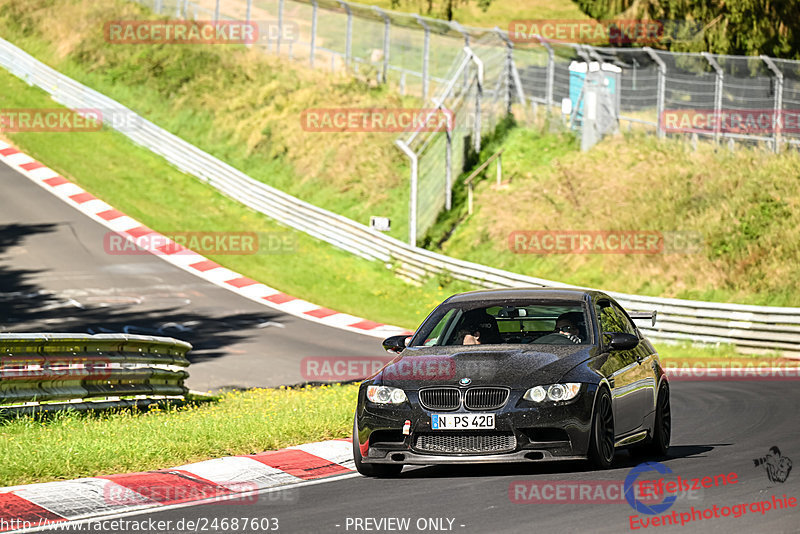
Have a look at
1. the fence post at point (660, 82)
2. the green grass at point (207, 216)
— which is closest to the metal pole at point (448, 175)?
the green grass at point (207, 216)

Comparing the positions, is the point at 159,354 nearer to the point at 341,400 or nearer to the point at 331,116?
the point at 341,400

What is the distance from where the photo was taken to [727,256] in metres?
27.1

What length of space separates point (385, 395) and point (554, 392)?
1.26 metres

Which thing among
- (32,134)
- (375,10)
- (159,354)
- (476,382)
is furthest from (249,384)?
(32,134)

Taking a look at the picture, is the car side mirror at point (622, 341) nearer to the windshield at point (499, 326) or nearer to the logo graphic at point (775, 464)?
the windshield at point (499, 326)

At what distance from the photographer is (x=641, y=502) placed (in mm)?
7762

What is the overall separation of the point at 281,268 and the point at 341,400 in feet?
59.8

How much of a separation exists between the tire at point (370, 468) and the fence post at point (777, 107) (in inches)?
812

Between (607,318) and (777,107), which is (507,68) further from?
(607,318)

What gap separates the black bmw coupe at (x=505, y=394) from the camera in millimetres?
8750

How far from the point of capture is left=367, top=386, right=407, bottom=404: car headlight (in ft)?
29.7

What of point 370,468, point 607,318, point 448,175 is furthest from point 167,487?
point 448,175

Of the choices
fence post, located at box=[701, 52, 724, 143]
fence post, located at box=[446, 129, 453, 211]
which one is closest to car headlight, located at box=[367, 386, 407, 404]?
fence post, located at box=[701, 52, 724, 143]

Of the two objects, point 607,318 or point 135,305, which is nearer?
point 607,318
